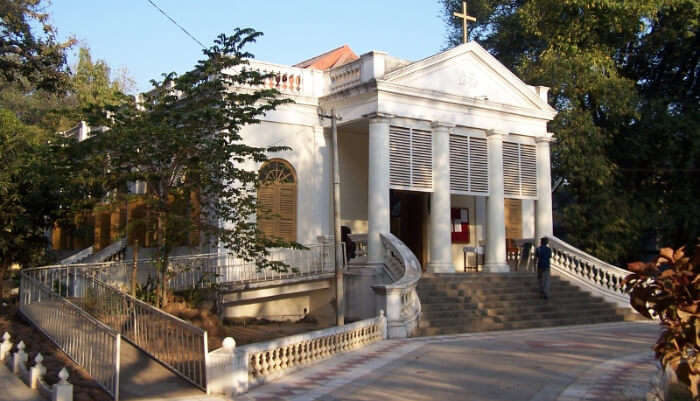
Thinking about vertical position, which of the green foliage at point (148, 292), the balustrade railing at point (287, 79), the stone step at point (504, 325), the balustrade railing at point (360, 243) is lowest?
the stone step at point (504, 325)

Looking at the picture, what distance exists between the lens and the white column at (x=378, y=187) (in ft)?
53.7

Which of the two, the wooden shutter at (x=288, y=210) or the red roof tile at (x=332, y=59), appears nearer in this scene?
the wooden shutter at (x=288, y=210)

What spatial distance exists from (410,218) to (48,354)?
12162 mm

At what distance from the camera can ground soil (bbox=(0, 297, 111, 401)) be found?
A: 8820 millimetres

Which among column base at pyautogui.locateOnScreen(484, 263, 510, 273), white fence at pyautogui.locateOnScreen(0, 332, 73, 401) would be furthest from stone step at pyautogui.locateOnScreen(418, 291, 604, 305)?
white fence at pyautogui.locateOnScreen(0, 332, 73, 401)

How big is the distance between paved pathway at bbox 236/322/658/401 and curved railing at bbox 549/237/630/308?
4.49 m

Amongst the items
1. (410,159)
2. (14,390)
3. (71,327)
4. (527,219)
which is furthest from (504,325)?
(14,390)

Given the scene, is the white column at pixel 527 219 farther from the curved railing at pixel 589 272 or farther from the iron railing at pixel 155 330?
the iron railing at pixel 155 330

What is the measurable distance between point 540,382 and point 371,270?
7280 millimetres

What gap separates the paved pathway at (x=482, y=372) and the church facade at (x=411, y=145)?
178 inches

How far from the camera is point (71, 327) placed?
1035 centimetres

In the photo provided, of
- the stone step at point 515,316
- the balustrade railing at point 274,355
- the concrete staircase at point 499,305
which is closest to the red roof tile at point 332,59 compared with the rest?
the concrete staircase at point 499,305

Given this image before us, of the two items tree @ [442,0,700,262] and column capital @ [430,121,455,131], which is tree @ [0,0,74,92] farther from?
tree @ [442,0,700,262]

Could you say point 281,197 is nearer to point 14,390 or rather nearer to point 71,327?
point 71,327
